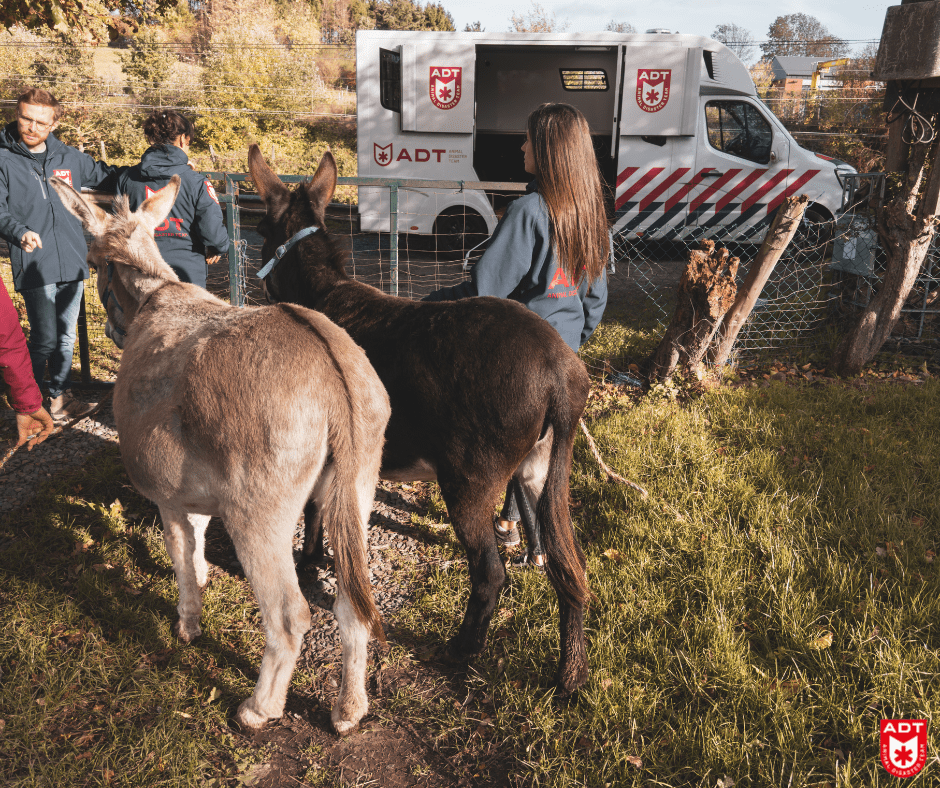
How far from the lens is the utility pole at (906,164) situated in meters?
5.05

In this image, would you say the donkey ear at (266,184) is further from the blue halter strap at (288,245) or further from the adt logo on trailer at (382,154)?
the adt logo on trailer at (382,154)

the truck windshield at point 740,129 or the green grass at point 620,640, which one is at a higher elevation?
the truck windshield at point 740,129

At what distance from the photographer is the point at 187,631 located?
2.75 m

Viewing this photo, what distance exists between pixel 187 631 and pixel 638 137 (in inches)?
364

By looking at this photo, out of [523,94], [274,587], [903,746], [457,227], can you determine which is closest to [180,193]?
[274,587]

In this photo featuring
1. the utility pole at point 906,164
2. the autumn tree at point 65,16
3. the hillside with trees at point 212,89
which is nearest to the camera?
the utility pole at point 906,164

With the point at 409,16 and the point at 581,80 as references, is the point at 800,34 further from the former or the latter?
the point at 581,80

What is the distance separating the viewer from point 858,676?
→ 2385 millimetres

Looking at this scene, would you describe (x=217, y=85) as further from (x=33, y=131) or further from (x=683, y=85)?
(x=33, y=131)

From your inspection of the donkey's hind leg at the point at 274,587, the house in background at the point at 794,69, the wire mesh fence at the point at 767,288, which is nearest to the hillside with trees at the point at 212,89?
the wire mesh fence at the point at 767,288

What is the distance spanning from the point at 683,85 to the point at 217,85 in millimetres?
18255

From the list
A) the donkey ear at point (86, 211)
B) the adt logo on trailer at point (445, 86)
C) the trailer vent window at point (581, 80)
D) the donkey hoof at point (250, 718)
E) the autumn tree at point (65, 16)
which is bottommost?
the donkey hoof at point (250, 718)

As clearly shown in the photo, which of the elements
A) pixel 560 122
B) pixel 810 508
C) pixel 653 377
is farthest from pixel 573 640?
pixel 653 377

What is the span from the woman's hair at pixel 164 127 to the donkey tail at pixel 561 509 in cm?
333
